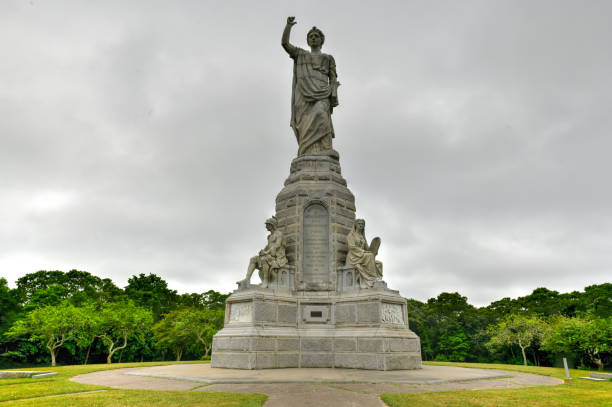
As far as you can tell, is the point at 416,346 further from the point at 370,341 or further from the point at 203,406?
the point at 203,406

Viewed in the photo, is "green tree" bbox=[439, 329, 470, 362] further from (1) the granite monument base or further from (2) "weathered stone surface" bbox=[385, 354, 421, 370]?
(2) "weathered stone surface" bbox=[385, 354, 421, 370]

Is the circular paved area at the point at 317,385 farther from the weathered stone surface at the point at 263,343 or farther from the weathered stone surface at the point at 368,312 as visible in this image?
the weathered stone surface at the point at 368,312

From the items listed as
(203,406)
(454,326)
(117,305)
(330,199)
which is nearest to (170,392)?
(203,406)

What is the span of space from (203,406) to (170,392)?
1.97m

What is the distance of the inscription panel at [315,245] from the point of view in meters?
18.1

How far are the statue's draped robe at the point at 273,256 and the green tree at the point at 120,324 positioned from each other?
18.8 m

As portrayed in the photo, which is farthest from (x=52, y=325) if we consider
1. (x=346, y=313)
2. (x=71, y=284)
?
(x=71, y=284)

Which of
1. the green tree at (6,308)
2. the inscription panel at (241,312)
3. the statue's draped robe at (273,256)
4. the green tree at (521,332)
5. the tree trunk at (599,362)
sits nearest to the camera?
the inscription panel at (241,312)

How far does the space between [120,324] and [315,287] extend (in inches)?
824

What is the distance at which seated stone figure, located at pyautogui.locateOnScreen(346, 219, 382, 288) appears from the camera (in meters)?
17.1

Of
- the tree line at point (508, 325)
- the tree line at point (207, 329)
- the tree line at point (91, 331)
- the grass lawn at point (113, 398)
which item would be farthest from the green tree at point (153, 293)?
the grass lawn at point (113, 398)

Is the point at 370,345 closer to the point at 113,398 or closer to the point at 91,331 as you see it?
the point at 113,398

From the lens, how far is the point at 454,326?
1612 inches

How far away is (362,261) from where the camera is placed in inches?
678
